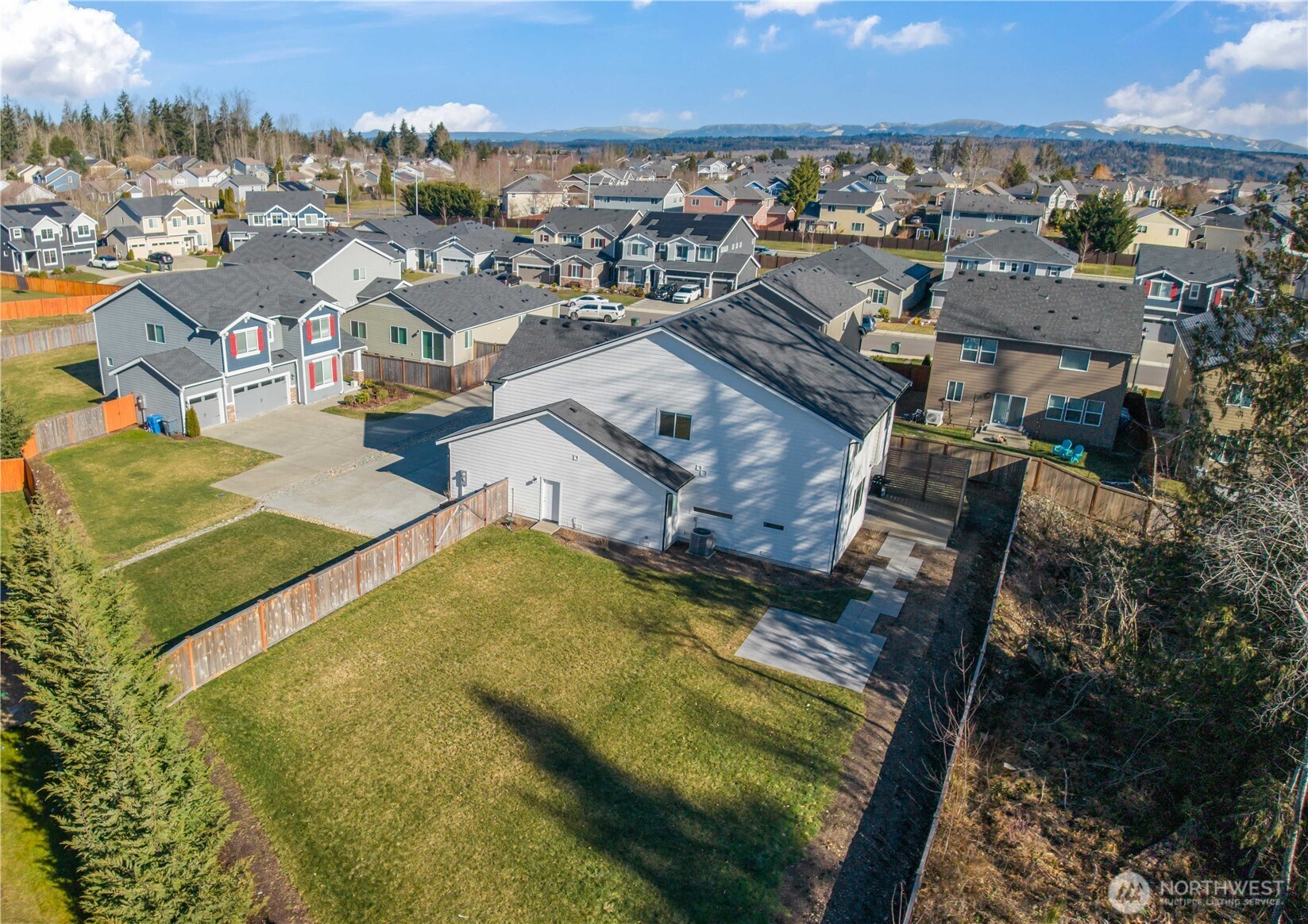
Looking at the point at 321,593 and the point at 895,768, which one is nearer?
the point at 895,768

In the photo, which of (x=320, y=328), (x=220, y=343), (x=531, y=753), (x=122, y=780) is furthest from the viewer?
(x=320, y=328)

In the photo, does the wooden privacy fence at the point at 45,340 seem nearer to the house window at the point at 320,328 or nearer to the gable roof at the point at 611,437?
the house window at the point at 320,328

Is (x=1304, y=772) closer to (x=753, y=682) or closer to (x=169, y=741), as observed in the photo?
(x=753, y=682)

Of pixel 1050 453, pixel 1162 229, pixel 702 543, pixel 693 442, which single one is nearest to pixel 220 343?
pixel 693 442

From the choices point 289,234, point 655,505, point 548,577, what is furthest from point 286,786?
point 289,234

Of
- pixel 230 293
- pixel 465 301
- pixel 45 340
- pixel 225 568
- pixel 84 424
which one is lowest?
pixel 225 568

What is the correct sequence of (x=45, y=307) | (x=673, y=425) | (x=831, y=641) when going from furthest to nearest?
(x=45, y=307) < (x=673, y=425) < (x=831, y=641)

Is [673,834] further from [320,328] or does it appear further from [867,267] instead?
[867,267]
